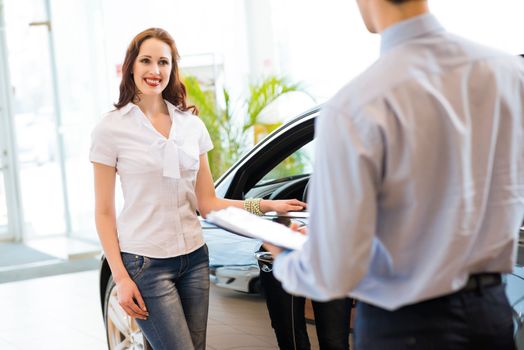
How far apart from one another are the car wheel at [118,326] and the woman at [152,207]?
2.17 ft

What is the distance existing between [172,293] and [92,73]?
6290 millimetres

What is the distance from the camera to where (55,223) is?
942cm

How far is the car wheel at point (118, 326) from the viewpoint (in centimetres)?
319

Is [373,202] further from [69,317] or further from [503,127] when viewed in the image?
[69,317]

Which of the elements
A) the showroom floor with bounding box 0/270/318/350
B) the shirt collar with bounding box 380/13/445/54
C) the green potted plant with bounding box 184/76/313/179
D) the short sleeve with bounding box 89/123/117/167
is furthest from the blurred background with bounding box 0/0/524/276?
the shirt collar with bounding box 380/13/445/54

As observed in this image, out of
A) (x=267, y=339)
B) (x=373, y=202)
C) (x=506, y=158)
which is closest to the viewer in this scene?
(x=373, y=202)

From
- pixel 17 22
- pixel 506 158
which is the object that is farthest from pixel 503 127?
pixel 17 22

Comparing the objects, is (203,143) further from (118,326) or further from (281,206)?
(118,326)

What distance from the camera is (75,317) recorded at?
5551 mm

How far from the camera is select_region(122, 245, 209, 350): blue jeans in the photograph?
245 centimetres

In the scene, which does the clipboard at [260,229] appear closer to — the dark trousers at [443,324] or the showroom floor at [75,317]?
the dark trousers at [443,324]

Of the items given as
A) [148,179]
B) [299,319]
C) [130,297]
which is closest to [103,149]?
[148,179]

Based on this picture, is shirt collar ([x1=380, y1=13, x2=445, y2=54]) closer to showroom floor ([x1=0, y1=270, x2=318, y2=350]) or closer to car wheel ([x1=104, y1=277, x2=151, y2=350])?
showroom floor ([x1=0, y1=270, x2=318, y2=350])

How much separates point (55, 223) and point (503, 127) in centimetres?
849
